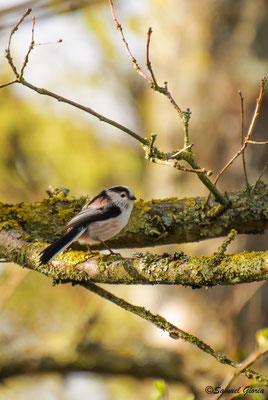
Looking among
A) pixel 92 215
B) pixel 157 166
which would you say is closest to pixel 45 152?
pixel 157 166

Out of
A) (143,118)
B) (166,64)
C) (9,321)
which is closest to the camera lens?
(166,64)

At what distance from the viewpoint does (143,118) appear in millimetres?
11430

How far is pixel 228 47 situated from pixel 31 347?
4.79 metres

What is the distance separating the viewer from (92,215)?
4.00 m

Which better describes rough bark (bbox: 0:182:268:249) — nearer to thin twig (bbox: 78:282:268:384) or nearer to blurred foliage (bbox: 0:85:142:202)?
thin twig (bbox: 78:282:268:384)

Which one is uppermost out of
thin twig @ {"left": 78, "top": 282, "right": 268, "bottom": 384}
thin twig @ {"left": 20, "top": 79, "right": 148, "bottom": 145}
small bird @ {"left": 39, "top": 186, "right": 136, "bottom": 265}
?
small bird @ {"left": 39, "top": 186, "right": 136, "bottom": 265}

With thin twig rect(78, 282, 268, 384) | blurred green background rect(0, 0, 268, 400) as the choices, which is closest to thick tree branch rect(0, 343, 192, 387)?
blurred green background rect(0, 0, 268, 400)

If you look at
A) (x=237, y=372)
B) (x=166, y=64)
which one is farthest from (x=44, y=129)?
(x=237, y=372)

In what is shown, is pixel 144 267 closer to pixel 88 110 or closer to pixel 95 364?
pixel 88 110

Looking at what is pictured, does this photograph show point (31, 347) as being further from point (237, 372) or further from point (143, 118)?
point (143, 118)

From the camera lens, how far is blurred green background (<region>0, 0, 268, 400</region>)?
6262 millimetres

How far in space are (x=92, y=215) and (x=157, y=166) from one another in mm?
3709

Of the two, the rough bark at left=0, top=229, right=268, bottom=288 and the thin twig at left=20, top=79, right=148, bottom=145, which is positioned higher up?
the thin twig at left=20, top=79, right=148, bottom=145

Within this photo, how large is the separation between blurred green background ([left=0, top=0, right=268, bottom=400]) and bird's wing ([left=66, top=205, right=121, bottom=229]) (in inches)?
83.2
